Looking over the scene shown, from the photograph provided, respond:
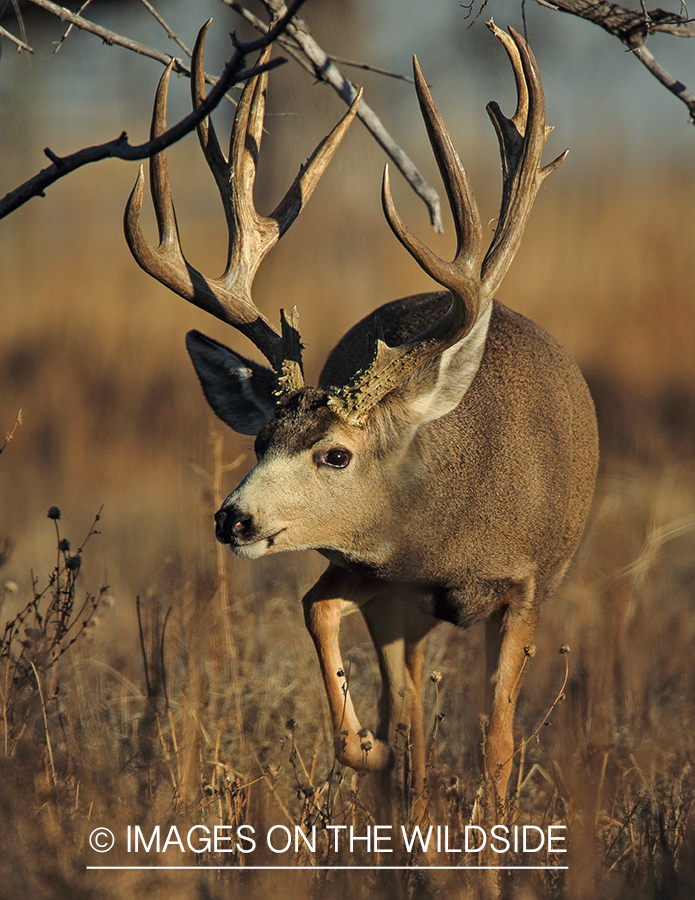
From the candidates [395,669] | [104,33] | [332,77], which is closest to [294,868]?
[395,669]

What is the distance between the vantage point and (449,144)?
3.73 meters

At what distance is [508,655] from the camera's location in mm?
4465

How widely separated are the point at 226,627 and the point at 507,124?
2596 mm

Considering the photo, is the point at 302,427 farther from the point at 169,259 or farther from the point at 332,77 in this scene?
the point at 332,77

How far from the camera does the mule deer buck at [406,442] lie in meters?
3.85

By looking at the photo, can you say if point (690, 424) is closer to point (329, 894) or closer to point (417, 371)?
point (417, 371)

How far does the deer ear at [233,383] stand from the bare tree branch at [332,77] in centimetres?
114

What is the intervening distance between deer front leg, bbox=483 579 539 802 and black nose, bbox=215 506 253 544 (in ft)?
4.37

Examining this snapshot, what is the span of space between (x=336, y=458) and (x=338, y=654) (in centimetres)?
96

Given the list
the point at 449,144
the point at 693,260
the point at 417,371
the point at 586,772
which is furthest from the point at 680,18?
the point at 693,260

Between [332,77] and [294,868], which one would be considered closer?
[294,868]

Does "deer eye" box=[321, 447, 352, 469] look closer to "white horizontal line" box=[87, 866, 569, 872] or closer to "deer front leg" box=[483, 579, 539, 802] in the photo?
"deer front leg" box=[483, 579, 539, 802]

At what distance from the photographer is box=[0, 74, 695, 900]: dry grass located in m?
3.33

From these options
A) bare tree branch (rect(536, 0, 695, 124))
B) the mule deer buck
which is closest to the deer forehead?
the mule deer buck
